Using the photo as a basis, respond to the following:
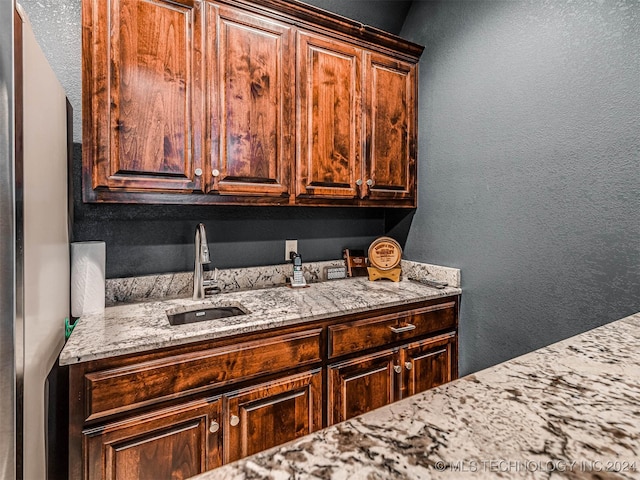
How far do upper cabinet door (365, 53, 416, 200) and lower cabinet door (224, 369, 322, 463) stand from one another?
121cm

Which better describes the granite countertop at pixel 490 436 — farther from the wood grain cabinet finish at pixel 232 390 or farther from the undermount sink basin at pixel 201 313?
the undermount sink basin at pixel 201 313

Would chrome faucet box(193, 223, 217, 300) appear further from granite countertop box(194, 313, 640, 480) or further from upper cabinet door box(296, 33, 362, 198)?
granite countertop box(194, 313, 640, 480)

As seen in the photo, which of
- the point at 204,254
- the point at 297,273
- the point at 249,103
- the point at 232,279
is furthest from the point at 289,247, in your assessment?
the point at 249,103

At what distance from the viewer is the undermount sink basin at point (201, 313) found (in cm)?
171

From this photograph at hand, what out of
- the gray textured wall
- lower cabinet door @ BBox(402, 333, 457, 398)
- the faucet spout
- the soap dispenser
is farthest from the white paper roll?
the gray textured wall

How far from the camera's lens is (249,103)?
5.85 ft

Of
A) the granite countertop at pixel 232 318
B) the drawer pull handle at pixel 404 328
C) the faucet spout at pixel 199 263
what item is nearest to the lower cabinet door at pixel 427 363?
the drawer pull handle at pixel 404 328

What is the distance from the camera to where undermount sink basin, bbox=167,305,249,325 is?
171 centimetres

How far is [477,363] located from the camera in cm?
209

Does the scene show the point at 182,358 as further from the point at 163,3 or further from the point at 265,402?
the point at 163,3

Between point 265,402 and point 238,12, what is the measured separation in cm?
187

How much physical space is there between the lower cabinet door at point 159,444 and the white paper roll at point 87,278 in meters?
0.56

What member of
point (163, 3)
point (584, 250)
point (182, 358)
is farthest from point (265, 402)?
point (163, 3)

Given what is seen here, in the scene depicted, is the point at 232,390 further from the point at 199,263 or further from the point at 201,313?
the point at 199,263
